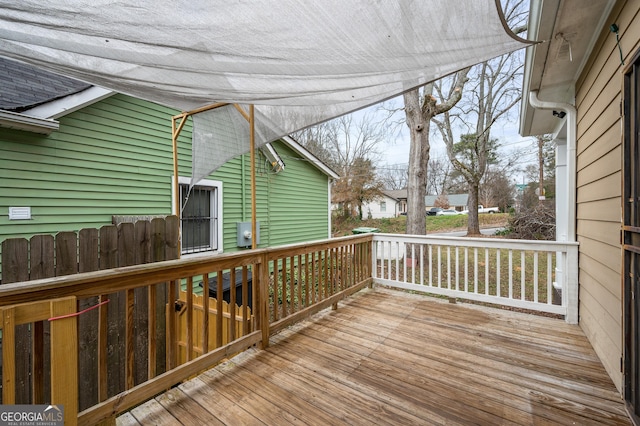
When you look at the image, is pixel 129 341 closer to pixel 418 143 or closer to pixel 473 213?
pixel 418 143

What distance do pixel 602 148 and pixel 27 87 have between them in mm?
6287

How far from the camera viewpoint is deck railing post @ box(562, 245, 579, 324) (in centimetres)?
287

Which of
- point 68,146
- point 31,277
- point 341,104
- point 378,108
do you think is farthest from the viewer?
point 378,108

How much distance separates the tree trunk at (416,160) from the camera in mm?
6246

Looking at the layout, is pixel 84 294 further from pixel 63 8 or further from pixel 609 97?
pixel 609 97

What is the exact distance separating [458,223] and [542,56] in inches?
717

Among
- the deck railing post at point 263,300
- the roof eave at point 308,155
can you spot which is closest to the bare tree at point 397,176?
the roof eave at point 308,155

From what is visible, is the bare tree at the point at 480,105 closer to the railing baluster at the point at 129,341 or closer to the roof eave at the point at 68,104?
Answer: the roof eave at the point at 68,104

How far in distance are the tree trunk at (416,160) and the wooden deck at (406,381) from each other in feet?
12.1

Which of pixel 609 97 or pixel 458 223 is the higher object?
pixel 609 97

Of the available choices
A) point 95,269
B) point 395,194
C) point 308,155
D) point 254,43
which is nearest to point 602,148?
point 254,43

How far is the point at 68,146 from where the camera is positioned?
3.74 meters

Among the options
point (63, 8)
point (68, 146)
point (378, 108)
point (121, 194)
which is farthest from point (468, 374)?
point (378, 108)

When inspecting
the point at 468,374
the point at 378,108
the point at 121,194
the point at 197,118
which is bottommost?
the point at 468,374
